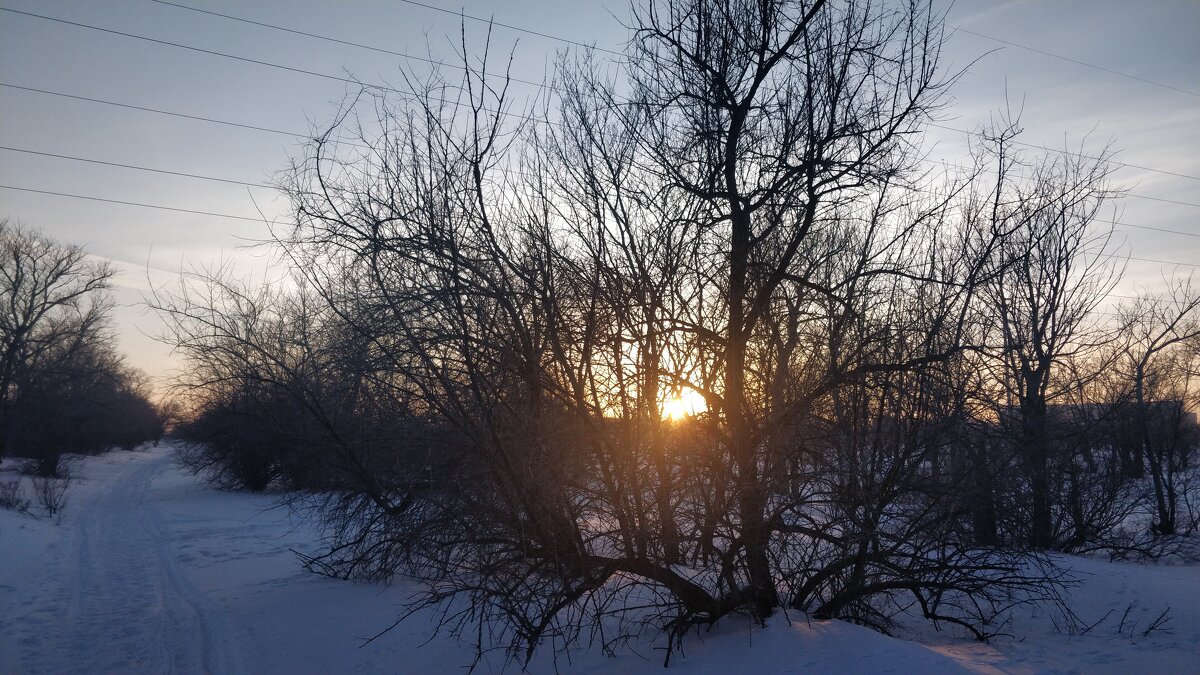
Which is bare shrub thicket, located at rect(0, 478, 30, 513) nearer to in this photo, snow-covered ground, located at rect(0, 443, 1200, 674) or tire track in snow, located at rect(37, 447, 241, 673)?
tire track in snow, located at rect(37, 447, 241, 673)

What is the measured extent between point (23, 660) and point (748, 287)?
9.08 metres

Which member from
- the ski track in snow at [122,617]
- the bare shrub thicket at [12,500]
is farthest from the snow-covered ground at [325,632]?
the bare shrub thicket at [12,500]

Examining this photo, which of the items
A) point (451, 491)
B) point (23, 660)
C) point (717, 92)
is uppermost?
point (717, 92)

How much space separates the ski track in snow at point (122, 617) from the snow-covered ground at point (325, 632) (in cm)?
3

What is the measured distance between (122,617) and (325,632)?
346 cm

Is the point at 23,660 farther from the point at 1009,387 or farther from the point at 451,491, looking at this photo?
the point at 1009,387

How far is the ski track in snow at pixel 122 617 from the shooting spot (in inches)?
345

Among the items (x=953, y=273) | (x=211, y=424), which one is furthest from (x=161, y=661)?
(x=211, y=424)

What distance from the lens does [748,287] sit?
7.69 m

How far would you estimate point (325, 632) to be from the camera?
32.2ft

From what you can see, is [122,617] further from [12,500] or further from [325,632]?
[12,500]

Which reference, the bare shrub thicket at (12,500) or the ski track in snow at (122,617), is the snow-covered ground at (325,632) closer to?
the ski track in snow at (122,617)

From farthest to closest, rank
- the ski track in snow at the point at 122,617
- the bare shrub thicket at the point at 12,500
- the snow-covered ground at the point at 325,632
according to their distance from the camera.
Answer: the bare shrub thicket at the point at 12,500 < the ski track in snow at the point at 122,617 < the snow-covered ground at the point at 325,632

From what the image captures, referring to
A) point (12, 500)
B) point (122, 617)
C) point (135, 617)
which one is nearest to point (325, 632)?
point (135, 617)
